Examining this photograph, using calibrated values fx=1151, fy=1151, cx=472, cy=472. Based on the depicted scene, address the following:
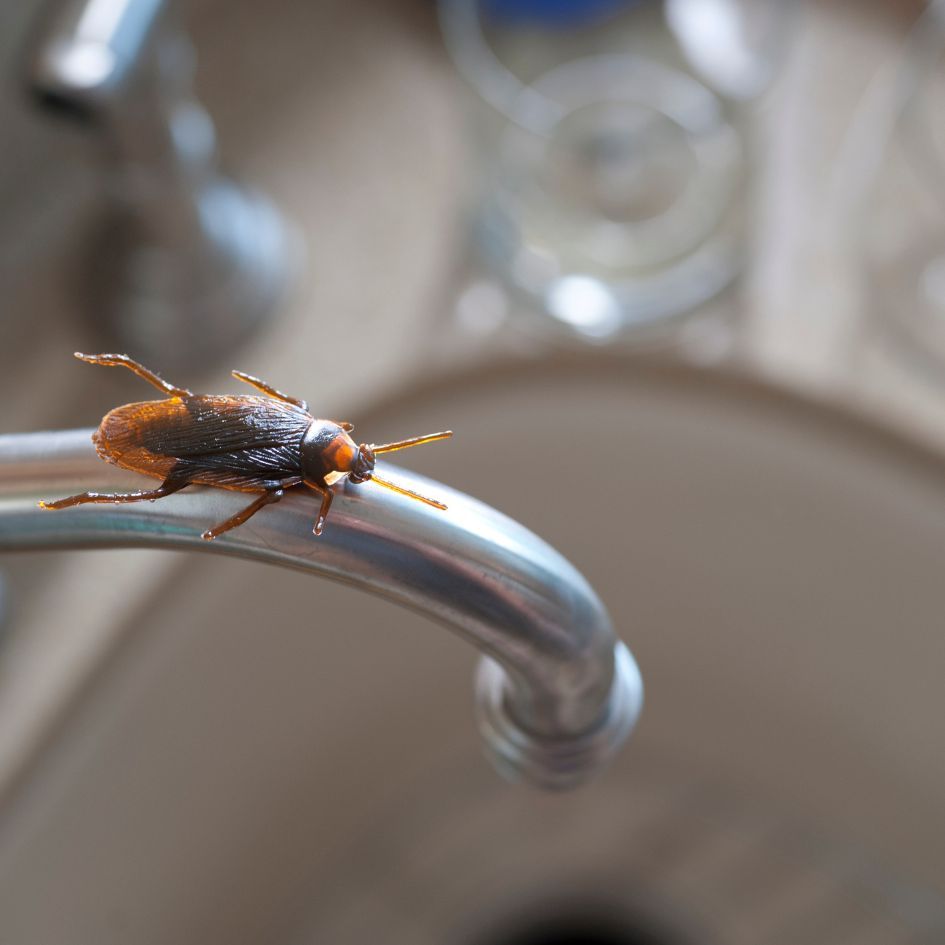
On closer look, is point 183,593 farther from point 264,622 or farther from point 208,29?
point 208,29

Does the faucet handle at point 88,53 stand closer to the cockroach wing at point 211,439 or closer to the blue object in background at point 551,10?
the cockroach wing at point 211,439

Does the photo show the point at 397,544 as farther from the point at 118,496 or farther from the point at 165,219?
the point at 165,219

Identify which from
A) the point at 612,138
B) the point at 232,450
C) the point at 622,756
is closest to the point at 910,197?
the point at 612,138

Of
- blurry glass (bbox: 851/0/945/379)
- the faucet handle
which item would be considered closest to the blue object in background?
blurry glass (bbox: 851/0/945/379)

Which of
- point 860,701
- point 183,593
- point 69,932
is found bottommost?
point 69,932

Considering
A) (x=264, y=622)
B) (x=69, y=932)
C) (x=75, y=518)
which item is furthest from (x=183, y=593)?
(x=75, y=518)

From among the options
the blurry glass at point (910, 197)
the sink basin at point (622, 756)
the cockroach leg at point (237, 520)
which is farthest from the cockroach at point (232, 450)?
the blurry glass at point (910, 197)
